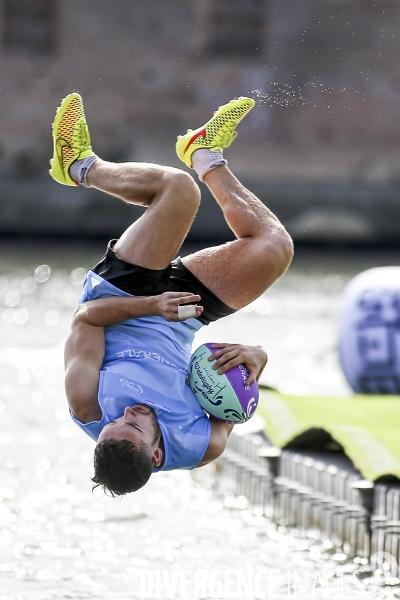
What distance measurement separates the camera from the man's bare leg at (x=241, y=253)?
6.40m

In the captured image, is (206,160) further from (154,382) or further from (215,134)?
(154,382)

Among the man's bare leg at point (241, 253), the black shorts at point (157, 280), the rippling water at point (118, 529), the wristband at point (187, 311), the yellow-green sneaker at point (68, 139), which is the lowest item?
the rippling water at point (118, 529)

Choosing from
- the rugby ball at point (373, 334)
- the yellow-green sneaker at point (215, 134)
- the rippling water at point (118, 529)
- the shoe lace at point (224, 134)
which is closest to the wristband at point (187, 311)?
the yellow-green sneaker at point (215, 134)

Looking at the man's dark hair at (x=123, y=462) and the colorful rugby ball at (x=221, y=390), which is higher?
the colorful rugby ball at (x=221, y=390)

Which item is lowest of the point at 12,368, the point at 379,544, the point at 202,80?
the point at 379,544

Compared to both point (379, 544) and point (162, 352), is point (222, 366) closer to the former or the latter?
point (162, 352)

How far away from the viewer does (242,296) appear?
21.6 feet

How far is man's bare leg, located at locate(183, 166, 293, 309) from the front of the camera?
640cm

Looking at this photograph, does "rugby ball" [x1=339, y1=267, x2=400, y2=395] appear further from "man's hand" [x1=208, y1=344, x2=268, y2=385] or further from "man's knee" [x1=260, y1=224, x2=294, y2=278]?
"man's hand" [x1=208, y1=344, x2=268, y2=385]

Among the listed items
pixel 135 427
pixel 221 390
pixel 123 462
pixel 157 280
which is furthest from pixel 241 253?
pixel 123 462

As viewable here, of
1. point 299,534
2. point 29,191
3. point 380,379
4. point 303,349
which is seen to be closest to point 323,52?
point 29,191

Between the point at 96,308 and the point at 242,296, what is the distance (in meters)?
0.85

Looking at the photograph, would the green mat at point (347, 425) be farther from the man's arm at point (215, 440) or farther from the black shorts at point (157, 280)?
the black shorts at point (157, 280)

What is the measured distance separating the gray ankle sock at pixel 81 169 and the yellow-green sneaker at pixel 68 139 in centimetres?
2
